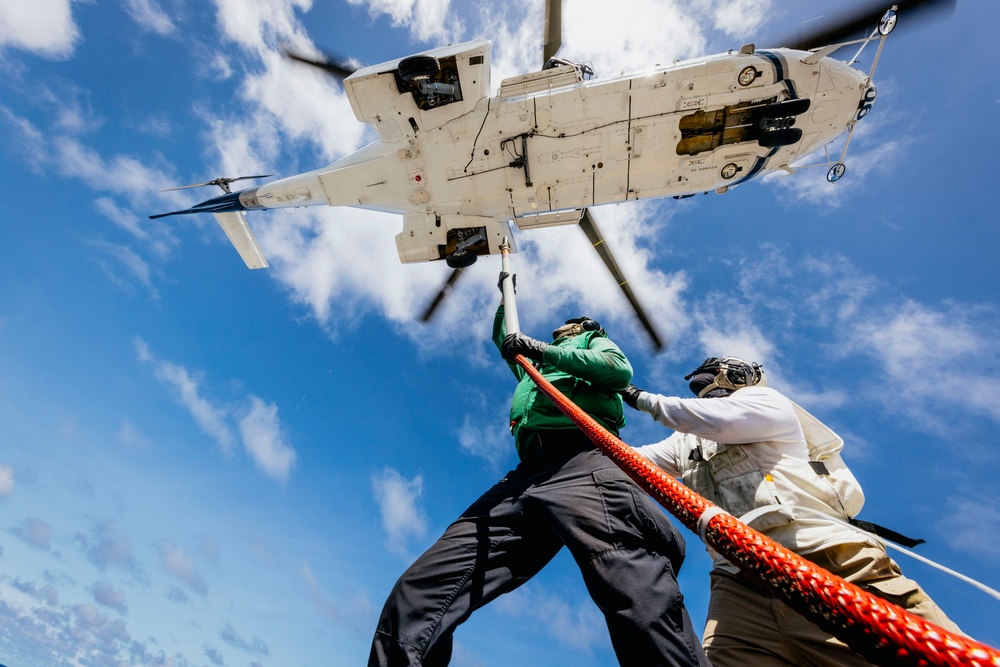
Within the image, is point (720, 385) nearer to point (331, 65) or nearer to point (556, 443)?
point (556, 443)

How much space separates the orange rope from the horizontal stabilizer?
41.4ft

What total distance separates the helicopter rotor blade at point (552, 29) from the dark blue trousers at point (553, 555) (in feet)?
26.6

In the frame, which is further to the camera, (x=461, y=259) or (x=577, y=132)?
(x=461, y=259)

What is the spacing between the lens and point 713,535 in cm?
130

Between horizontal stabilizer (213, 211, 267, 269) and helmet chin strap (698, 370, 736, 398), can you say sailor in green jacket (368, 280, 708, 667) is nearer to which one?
helmet chin strap (698, 370, 736, 398)

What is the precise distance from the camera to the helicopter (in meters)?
7.50

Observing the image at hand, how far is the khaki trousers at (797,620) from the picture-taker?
2.05 m

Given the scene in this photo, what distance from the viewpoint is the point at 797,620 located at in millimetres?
2164

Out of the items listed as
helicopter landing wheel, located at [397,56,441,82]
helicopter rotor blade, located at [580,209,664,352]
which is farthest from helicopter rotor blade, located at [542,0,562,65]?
helicopter rotor blade, located at [580,209,664,352]

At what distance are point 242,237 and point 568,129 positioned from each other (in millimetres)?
8946

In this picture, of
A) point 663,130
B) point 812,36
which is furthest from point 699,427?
point 812,36

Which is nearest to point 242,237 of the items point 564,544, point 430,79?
point 430,79

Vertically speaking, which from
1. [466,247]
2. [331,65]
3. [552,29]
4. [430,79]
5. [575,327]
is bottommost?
[575,327]

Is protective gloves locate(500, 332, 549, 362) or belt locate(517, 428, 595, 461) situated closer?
belt locate(517, 428, 595, 461)
